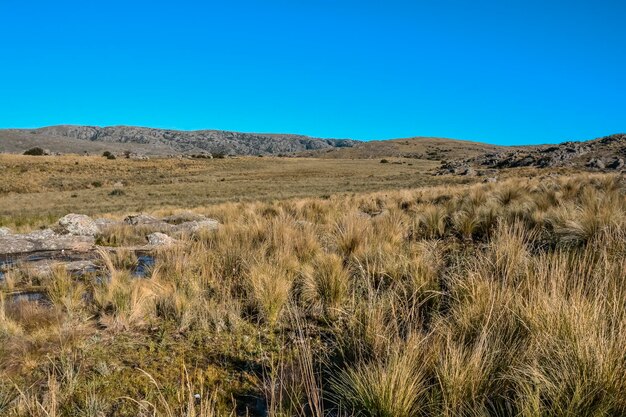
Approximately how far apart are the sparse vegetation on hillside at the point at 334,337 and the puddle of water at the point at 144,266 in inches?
10.8

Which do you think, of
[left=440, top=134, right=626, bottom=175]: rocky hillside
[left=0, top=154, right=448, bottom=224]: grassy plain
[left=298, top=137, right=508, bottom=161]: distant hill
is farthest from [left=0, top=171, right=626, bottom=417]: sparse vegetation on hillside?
[left=298, top=137, right=508, bottom=161]: distant hill

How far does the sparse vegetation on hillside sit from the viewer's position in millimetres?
2453

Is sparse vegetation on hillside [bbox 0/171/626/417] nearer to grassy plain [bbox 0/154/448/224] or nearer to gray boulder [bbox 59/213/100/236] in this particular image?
gray boulder [bbox 59/213/100/236]

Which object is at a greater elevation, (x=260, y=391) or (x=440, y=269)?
(x=440, y=269)

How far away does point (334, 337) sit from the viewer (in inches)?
155

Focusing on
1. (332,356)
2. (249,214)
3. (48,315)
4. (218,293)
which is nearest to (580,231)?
(332,356)

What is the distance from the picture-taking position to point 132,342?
156 inches

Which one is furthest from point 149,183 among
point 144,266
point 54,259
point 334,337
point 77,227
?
point 334,337

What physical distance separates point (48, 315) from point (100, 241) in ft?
21.8

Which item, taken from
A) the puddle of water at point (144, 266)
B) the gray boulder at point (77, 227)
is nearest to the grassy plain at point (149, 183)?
the gray boulder at point (77, 227)

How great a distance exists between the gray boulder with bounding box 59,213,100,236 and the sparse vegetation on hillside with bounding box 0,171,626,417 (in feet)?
17.7

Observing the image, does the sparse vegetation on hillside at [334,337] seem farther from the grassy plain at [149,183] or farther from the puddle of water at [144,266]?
the grassy plain at [149,183]

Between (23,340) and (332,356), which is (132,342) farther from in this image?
(332,356)

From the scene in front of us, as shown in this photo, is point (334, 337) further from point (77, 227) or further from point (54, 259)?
point (77, 227)
